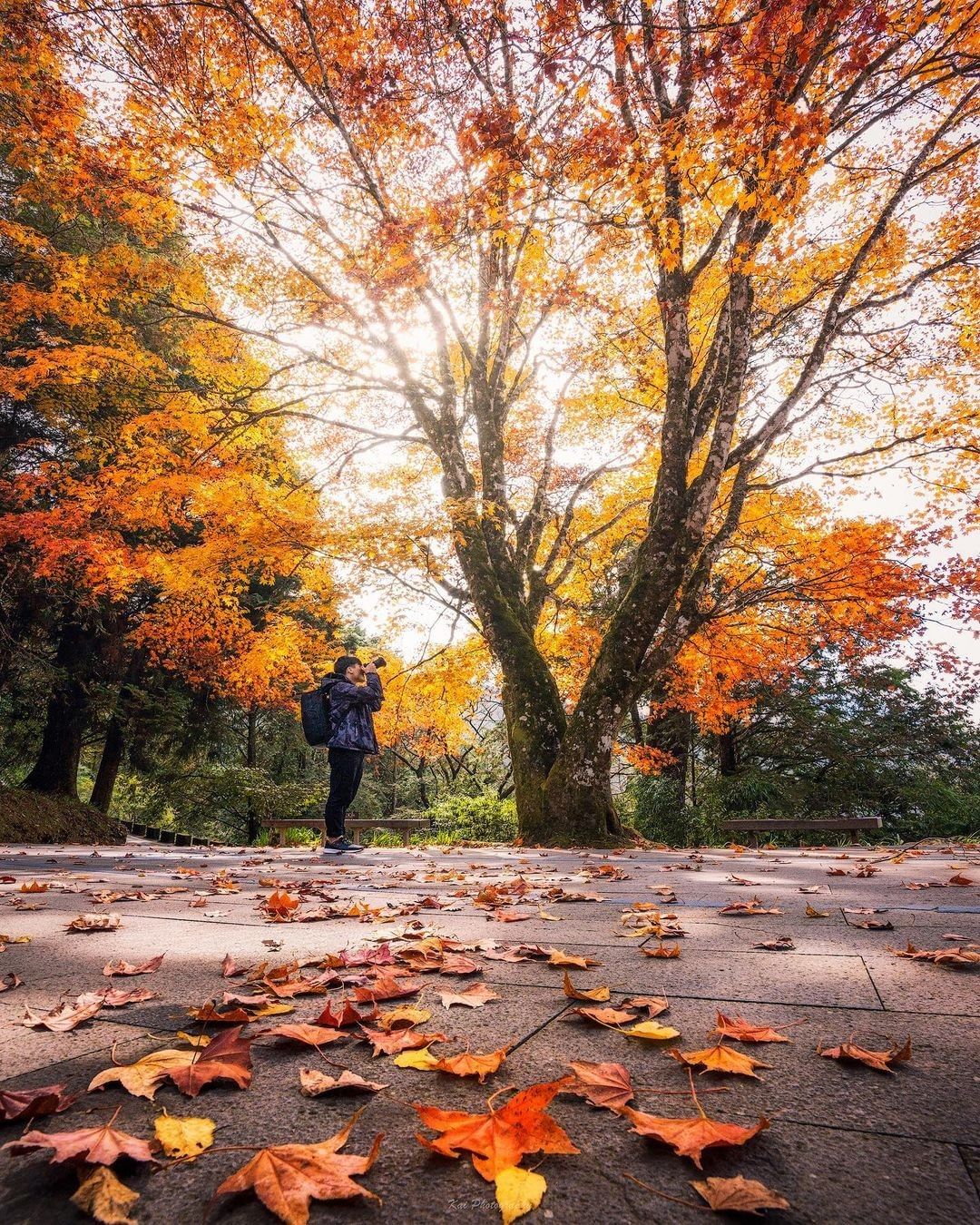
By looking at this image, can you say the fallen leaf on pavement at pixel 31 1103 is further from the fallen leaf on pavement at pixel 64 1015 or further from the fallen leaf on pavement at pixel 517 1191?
the fallen leaf on pavement at pixel 517 1191

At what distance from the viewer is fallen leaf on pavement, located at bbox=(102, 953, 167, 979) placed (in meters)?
1.88

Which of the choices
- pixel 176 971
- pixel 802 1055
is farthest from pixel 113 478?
pixel 802 1055

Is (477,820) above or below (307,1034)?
below

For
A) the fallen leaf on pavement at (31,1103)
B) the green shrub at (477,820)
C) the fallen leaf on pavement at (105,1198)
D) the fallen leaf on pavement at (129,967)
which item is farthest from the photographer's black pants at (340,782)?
the green shrub at (477,820)

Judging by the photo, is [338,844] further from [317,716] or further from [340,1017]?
[340,1017]

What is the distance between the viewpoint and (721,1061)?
1.18 metres

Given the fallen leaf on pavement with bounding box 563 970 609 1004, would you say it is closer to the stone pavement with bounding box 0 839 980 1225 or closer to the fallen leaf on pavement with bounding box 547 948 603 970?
the stone pavement with bounding box 0 839 980 1225

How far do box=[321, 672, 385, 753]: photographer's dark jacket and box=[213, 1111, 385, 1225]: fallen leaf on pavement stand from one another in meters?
5.76

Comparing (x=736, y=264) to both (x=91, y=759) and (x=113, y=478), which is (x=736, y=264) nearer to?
(x=113, y=478)

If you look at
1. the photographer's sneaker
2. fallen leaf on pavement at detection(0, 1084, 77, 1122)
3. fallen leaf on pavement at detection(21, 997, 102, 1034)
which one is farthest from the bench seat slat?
fallen leaf on pavement at detection(0, 1084, 77, 1122)

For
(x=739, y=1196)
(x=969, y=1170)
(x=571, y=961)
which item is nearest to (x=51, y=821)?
(x=571, y=961)

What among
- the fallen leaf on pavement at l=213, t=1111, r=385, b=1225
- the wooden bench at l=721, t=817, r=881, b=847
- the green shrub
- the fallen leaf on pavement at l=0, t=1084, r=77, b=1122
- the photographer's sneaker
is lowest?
the green shrub

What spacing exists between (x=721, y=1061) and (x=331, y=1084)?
70cm

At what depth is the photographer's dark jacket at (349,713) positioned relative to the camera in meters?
6.59
